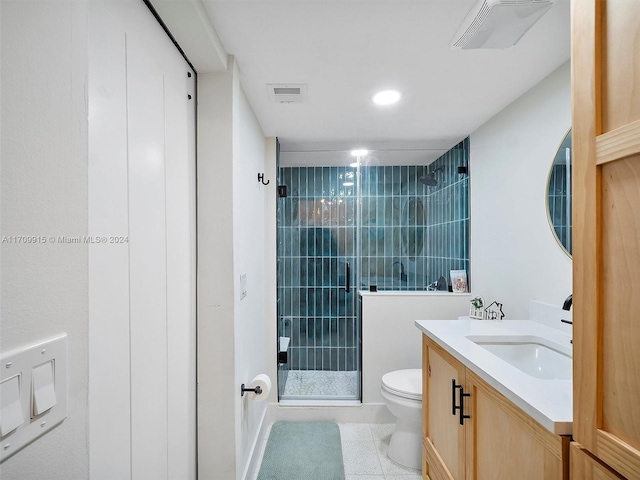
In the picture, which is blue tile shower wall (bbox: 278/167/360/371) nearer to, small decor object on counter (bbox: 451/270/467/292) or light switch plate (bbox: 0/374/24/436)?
small decor object on counter (bbox: 451/270/467/292)

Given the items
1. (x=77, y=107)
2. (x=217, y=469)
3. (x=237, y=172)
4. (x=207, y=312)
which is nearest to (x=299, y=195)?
(x=237, y=172)

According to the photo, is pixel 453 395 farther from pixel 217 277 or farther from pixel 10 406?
pixel 10 406

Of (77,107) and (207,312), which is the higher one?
(77,107)

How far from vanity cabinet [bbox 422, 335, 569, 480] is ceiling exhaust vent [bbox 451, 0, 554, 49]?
A: 132 cm

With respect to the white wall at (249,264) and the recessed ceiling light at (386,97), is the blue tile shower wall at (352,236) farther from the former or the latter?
the recessed ceiling light at (386,97)

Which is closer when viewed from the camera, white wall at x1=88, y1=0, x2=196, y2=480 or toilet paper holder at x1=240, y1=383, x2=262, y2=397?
white wall at x1=88, y1=0, x2=196, y2=480

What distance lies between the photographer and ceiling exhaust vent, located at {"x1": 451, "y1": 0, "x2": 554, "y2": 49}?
1.16 m

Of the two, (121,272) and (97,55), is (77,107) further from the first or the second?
(121,272)

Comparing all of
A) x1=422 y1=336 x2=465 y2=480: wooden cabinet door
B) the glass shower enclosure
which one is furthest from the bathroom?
x1=422 y1=336 x2=465 y2=480: wooden cabinet door

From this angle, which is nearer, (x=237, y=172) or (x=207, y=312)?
(x=207, y=312)

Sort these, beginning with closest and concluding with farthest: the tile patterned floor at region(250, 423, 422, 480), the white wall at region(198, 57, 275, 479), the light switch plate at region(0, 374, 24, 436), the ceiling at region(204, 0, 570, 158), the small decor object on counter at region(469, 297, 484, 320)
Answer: the light switch plate at region(0, 374, 24, 436) < the ceiling at region(204, 0, 570, 158) < the white wall at region(198, 57, 275, 479) < the tile patterned floor at region(250, 423, 422, 480) < the small decor object on counter at region(469, 297, 484, 320)

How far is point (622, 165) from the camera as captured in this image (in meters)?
0.67

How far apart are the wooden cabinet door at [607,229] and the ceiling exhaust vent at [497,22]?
0.45 meters

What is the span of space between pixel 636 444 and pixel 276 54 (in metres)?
1.70
